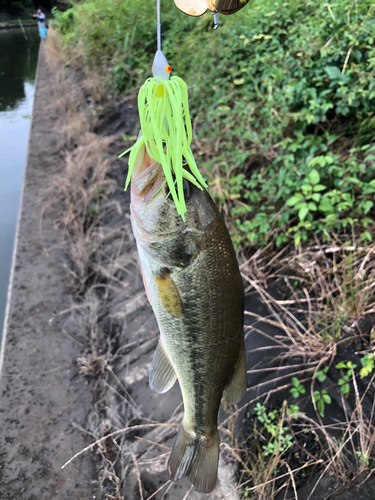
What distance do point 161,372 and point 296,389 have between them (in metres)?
1.28

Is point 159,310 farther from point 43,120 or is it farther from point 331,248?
point 43,120

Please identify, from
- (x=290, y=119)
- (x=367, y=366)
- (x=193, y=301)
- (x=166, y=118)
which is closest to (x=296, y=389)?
(x=367, y=366)

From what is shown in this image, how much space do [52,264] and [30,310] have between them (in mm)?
650

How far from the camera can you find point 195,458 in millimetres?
1197

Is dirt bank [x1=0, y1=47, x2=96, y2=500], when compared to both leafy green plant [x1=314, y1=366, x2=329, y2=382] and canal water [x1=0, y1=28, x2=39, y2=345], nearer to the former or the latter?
canal water [x1=0, y1=28, x2=39, y2=345]

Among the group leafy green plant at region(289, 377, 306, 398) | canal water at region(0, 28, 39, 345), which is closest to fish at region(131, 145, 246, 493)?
leafy green plant at region(289, 377, 306, 398)

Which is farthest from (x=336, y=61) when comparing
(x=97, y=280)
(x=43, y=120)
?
(x=43, y=120)

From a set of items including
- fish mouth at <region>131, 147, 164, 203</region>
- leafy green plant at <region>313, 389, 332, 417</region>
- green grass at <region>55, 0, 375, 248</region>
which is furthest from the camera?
green grass at <region>55, 0, 375, 248</region>

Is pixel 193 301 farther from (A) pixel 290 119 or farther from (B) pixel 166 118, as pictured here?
(A) pixel 290 119

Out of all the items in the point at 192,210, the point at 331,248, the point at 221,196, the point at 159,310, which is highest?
the point at 192,210

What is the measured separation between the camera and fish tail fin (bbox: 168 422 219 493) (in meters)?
1.17

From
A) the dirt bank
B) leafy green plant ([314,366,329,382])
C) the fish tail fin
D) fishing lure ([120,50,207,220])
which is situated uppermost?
fishing lure ([120,50,207,220])

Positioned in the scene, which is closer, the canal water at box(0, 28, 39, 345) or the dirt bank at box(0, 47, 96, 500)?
the dirt bank at box(0, 47, 96, 500)

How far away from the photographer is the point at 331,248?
2389 mm
